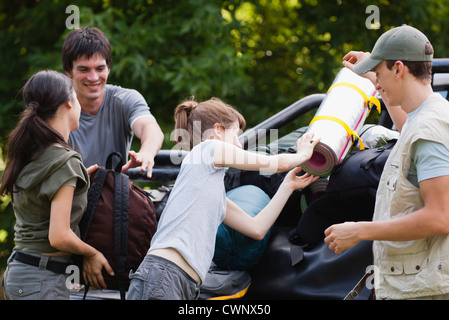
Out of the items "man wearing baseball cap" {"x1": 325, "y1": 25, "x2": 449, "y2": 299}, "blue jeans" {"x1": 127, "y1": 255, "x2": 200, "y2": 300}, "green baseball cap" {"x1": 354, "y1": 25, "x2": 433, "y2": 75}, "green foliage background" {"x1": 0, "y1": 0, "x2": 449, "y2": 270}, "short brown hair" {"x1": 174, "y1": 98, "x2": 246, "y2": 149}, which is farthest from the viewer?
"green foliage background" {"x1": 0, "y1": 0, "x2": 449, "y2": 270}

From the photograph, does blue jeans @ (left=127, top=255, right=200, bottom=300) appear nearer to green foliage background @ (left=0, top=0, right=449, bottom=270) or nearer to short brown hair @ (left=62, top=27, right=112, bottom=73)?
short brown hair @ (left=62, top=27, right=112, bottom=73)

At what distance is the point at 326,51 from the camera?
25.5 feet

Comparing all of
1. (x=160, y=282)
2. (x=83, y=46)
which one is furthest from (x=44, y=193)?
(x=83, y=46)

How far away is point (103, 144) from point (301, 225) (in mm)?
1244

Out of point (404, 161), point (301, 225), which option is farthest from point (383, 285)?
point (301, 225)

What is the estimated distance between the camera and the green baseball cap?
2.18m

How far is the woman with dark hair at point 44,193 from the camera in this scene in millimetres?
2508

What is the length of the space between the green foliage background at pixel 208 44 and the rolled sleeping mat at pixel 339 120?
3.38 metres

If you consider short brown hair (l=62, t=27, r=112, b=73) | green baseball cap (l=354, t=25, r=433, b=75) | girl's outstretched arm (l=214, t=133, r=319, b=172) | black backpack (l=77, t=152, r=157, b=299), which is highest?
short brown hair (l=62, t=27, r=112, b=73)

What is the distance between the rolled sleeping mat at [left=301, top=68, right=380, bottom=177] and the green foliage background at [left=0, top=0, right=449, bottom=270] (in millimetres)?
3382

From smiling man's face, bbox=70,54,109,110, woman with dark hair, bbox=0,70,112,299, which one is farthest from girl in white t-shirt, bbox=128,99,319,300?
smiling man's face, bbox=70,54,109,110

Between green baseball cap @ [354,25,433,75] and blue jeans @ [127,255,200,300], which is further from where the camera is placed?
blue jeans @ [127,255,200,300]

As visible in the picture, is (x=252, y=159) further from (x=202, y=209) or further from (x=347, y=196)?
(x=347, y=196)

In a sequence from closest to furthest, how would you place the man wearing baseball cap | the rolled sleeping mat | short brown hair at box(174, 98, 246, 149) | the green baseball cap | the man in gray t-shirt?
the man wearing baseball cap
the green baseball cap
the rolled sleeping mat
short brown hair at box(174, 98, 246, 149)
the man in gray t-shirt
